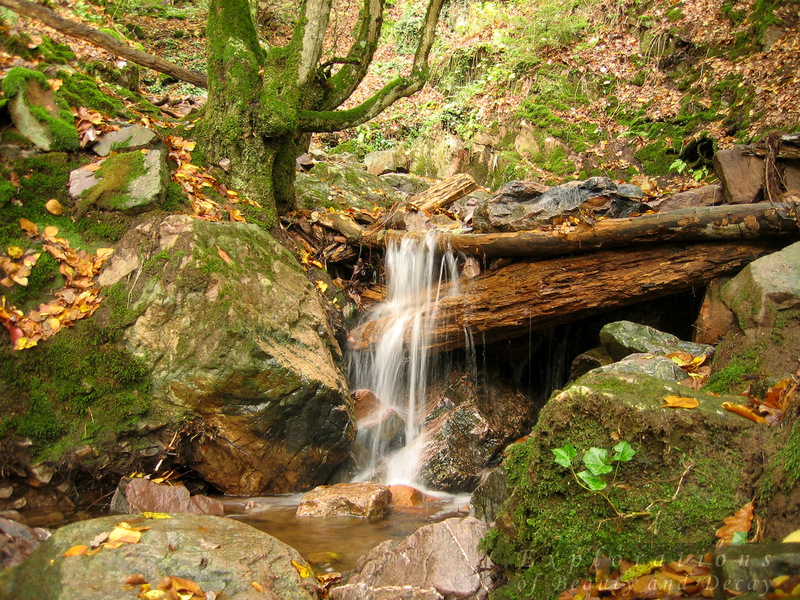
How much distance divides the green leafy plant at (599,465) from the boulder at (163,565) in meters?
1.58

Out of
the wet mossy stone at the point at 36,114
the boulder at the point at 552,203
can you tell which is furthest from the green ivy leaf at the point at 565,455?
the wet mossy stone at the point at 36,114

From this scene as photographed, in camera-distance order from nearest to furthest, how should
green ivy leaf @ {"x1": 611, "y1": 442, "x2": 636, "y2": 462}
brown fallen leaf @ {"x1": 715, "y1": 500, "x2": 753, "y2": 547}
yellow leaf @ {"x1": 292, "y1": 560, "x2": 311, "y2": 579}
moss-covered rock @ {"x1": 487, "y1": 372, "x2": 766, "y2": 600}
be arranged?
brown fallen leaf @ {"x1": 715, "y1": 500, "x2": 753, "y2": 547}
moss-covered rock @ {"x1": 487, "y1": 372, "x2": 766, "y2": 600}
green ivy leaf @ {"x1": 611, "y1": 442, "x2": 636, "y2": 462}
yellow leaf @ {"x1": 292, "y1": 560, "x2": 311, "y2": 579}

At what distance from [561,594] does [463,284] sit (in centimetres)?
445

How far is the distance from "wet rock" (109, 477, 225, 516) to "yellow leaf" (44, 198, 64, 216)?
2.57m

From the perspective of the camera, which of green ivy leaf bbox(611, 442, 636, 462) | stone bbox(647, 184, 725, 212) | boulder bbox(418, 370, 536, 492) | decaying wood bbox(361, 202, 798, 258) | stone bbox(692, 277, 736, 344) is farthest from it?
boulder bbox(418, 370, 536, 492)

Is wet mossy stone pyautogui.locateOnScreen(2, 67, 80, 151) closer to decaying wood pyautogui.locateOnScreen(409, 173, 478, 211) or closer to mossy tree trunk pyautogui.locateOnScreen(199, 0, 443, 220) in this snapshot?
mossy tree trunk pyautogui.locateOnScreen(199, 0, 443, 220)

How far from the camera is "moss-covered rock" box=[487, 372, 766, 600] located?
90.8 inches

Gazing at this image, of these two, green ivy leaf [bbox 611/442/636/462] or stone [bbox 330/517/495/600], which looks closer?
green ivy leaf [bbox 611/442/636/462]

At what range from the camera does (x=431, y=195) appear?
836 centimetres

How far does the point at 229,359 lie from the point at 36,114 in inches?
125

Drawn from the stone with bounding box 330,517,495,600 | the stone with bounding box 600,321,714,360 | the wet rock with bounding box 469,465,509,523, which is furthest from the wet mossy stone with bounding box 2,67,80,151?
the stone with bounding box 600,321,714,360

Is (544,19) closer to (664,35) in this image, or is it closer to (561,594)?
(664,35)

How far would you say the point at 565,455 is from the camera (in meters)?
2.52

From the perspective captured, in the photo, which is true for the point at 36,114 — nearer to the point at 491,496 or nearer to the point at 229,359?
the point at 229,359
